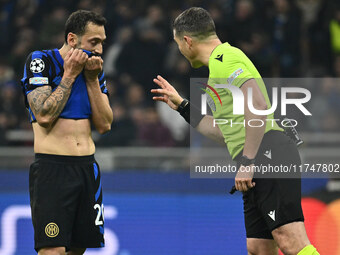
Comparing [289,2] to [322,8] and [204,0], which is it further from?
[204,0]

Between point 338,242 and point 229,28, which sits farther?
point 229,28

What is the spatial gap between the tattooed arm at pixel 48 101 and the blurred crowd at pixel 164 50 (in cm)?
381

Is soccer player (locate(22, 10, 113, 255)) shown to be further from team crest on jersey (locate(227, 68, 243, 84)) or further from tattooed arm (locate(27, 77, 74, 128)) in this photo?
team crest on jersey (locate(227, 68, 243, 84))

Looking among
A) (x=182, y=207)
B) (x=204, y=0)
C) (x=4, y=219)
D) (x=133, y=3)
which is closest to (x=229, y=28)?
(x=204, y=0)

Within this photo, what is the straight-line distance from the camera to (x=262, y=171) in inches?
205

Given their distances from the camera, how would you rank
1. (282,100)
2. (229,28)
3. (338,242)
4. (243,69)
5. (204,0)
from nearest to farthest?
(243,69) < (338,242) < (282,100) < (229,28) < (204,0)

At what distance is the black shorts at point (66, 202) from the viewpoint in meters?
5.20

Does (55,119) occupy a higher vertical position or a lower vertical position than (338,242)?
higher

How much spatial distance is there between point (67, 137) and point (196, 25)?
1.31 m

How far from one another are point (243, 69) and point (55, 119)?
1.44 m

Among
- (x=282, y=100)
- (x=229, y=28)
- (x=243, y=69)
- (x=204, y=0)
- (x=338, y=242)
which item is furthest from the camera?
(x=204, y=0)

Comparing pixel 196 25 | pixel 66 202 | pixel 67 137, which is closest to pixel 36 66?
pixel 67 137

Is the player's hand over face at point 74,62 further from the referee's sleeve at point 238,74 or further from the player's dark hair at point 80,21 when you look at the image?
the referee's sleeve at point 238,74

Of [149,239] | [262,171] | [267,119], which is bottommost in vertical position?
[149,239]
